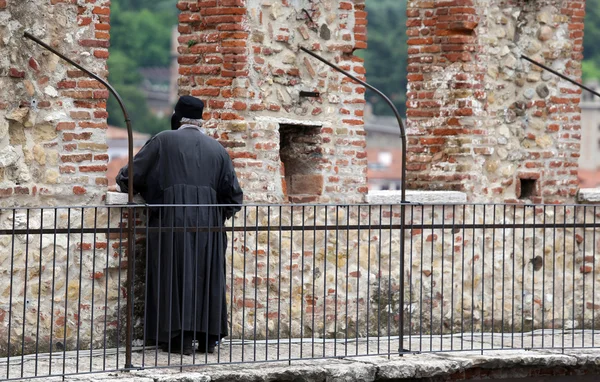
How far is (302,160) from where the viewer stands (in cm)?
1034

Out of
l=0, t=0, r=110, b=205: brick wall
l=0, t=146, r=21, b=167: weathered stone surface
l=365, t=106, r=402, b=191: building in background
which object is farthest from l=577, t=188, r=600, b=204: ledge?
l=365, t=106, r=402, b=191: building in background

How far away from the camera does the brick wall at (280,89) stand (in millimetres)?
9750

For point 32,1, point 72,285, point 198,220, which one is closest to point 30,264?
point 72,285

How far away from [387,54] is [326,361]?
6165 cm

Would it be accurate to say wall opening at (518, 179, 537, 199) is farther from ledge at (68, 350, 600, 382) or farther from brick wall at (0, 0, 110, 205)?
brick wall at (0, 0, 110, 205)

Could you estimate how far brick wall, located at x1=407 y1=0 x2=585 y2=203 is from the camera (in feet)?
36.9

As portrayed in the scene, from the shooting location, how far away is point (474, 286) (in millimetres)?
11117

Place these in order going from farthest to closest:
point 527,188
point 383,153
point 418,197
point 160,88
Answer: point 160,88 → point 383,153 → point 527,188 → point 418,197

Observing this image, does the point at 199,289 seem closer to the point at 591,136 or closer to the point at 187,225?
the point at 187,225

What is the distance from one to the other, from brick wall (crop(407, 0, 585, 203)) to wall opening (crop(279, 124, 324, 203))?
150 cm

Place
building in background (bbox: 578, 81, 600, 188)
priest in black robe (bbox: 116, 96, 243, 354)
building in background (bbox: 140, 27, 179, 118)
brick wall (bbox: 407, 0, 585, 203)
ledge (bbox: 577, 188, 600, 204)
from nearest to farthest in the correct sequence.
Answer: priest in black robe (bbox: 116, 96, 243, 354) → brick wall (bbox: 407, 0, 585, 203) → ledge (bbox: 577, 188, 600, 204) → building in background (bbox: 578, 81, 600, 188) → building in background (bbox: 140, 27, 179, 118)

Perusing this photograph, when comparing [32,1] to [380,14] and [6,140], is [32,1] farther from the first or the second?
[380,14]

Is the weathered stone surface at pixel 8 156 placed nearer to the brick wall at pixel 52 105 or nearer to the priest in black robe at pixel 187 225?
the brick wall at pixel 52 105

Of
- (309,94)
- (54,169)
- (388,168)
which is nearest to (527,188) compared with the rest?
(309,94)
